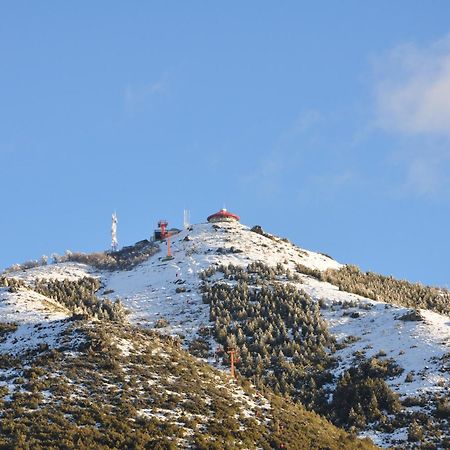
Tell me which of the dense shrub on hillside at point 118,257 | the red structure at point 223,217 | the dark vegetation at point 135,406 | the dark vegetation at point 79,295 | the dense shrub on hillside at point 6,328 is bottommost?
the dark vegetation at point 135,406

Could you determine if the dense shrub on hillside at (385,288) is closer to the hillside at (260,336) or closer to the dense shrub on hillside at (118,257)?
the hillside at (260,336)

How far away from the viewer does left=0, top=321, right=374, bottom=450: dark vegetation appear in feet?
77.4

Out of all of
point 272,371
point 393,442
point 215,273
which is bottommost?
point 393,442

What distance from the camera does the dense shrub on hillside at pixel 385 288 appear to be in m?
59.7

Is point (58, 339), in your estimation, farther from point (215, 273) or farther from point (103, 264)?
point (103, 264)

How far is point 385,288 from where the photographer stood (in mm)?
68062

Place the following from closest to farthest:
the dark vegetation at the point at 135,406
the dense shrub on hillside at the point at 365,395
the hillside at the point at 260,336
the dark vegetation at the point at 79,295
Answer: the dark vegetation at the point at 135,406 < the hillside at the point at 260,336 < the dense shrub on hillside at the point at 365,395 < the dark vegetation at the point at 79,295

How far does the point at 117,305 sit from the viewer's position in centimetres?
5747

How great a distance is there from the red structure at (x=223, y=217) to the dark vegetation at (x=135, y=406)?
59.5 meters

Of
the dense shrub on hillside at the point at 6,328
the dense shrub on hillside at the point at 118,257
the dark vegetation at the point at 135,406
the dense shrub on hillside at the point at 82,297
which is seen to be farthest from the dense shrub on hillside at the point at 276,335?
the dense shrub on hillside at the point at 118,257

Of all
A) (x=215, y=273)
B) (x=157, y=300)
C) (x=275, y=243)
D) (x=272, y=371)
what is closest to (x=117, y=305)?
(x=157, y=300)

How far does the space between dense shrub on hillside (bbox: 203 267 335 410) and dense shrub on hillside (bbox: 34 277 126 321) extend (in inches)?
320

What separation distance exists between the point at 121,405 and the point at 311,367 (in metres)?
18.5

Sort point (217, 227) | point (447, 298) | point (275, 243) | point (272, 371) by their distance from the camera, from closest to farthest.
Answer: point (272, 371)
point (447, 298)
point (275, 243)
point (217, 227)
